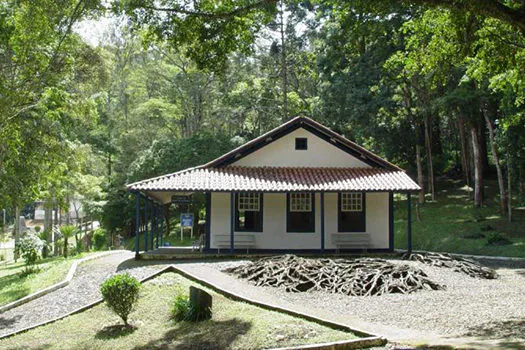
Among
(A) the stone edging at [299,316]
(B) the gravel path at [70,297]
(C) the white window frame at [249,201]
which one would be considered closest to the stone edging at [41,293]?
(B) the gravel path at [70,297]

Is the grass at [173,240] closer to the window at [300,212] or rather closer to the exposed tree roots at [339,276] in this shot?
the window at [300,212]

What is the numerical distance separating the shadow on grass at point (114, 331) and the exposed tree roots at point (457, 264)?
9.94 meters

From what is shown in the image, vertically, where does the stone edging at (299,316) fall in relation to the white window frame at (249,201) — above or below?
below

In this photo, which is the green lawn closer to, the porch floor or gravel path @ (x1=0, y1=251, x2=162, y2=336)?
the porch floor

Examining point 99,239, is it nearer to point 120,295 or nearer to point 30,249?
point 30,249

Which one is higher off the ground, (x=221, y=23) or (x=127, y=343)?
(x=221, y=23)

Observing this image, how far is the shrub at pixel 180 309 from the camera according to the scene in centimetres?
1191

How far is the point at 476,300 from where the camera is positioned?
510 inches

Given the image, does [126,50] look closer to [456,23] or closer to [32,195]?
[32,195]

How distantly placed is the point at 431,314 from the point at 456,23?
6.00 m

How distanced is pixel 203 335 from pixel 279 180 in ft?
37.5

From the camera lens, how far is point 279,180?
71.4ft

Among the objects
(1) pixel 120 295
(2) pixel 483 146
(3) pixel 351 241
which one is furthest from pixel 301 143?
(2) pixel 483 146

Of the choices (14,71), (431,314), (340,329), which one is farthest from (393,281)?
(14,71)
